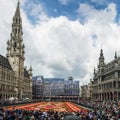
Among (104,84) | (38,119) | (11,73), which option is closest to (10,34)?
(11,73)

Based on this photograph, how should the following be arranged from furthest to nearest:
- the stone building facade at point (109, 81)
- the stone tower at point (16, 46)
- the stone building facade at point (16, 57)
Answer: the stone tower at point (16, 46) → the stone building facade at point (16, 57) → the stone building facade at point (109, 81)

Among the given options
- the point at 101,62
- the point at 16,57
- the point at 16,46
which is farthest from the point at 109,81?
the point at 16,46

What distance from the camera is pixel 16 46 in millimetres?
129500

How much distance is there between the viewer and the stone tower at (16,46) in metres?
128

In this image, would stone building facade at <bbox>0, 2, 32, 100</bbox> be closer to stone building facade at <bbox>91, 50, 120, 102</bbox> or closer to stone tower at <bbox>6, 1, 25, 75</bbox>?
stone tower at <bbox>6, 1, 25, 75</bbox>

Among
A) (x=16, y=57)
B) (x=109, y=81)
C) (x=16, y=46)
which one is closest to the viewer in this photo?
(x=109, y=81)

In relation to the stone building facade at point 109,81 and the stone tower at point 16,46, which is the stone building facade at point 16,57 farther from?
the stone building facade at point 109,81

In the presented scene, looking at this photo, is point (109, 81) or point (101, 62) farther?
point (101, 62)

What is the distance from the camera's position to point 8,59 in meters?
128

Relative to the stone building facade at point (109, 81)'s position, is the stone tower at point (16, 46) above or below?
above

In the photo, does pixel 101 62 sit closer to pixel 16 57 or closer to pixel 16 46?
pixel 16 57

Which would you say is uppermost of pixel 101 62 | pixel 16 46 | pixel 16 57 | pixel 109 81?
pixel 16 46

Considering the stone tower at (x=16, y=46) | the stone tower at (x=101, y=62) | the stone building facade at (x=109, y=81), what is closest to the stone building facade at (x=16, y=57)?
the stone tower at (x=16, y=46)

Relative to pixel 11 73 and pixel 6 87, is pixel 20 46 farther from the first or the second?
pixel 6 87
